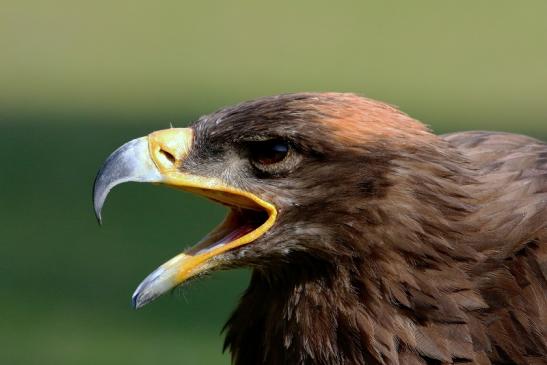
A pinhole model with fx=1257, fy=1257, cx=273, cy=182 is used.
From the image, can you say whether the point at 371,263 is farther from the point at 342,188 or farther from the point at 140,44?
the point at 140,44

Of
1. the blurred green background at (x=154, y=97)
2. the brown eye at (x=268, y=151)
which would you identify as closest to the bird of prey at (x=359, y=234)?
the brown eye at (x=268, y=151)

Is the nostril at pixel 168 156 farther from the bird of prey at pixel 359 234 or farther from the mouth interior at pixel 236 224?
the mouth interior at pixel 236 224

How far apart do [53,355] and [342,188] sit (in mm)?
3417

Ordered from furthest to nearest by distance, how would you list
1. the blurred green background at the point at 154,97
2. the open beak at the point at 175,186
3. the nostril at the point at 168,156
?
the blurred green background at the point at 154,97
the nostril at the point at 168,156
the open beak at the point at 175,186

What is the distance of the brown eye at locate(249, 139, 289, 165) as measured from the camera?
384 centimetres

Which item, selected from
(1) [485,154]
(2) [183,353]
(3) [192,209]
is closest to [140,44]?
(3) [192,209]

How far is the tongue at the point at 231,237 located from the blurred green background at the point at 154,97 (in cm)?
293

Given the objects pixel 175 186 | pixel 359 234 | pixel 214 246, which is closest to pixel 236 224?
pixel 214 246

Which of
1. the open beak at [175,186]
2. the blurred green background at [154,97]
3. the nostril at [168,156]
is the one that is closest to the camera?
the open beak at [175,186]

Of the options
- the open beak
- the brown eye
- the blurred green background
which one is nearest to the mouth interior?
the open beak

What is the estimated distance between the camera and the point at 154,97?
1109 cm

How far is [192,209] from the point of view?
858 cm

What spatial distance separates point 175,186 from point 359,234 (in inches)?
23.3

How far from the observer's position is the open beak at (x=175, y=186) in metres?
3.80
